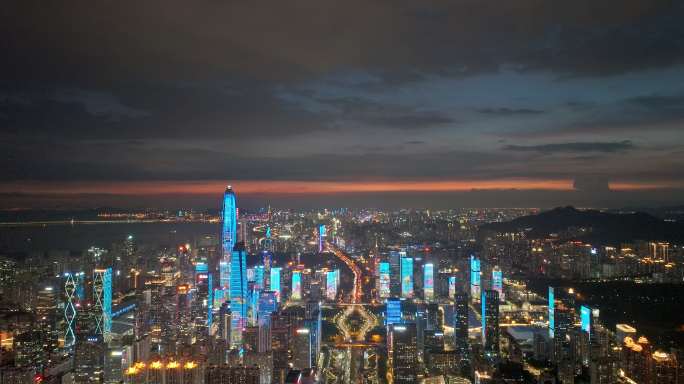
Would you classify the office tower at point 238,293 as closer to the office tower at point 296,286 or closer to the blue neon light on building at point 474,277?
the office tower at point 296,286

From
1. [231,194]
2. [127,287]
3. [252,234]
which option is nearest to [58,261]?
[127,287]

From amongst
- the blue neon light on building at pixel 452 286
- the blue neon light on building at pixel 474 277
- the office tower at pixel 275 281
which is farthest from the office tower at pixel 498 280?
the office tower at pixel 275 281

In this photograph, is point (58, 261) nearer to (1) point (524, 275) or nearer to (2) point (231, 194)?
A: (2) point (231, 194)

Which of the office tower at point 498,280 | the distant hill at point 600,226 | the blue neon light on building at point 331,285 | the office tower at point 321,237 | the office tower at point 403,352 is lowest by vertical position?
the office tower at point 403,352

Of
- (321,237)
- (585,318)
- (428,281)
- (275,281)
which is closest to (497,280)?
(428,281)

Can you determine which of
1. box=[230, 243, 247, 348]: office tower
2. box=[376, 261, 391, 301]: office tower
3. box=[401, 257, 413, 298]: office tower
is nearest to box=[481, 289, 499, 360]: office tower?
box=[401, 257, 413, 298]: office tower
